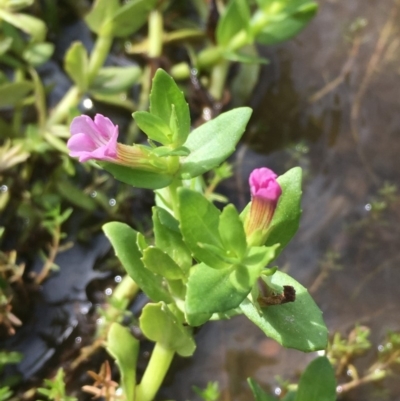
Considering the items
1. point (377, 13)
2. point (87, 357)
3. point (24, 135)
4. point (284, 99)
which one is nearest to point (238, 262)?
point (87, 357)

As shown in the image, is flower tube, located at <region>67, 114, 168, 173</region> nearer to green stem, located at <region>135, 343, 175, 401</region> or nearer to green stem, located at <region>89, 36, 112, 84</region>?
green stem, located at <region>135, 343, 175, 401</region>

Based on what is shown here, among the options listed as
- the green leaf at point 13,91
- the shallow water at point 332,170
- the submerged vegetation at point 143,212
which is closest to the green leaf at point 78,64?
the submerged vegetation at point 143,212

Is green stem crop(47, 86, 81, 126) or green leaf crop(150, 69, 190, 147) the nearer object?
green leaf crop(150, 69, 190, 147)

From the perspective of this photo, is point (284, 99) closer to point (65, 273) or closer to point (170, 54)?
point (170, 54)

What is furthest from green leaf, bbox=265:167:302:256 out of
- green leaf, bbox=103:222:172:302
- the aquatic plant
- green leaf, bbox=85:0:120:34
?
green leaf, bbox=85:0:120:34

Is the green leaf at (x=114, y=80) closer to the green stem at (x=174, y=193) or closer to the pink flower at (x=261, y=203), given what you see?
the green stem at (x=174, y=193)

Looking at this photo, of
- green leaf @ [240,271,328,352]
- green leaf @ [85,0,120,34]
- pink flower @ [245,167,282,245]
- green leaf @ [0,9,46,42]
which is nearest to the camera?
pink flower @ [245,167,282,245]
